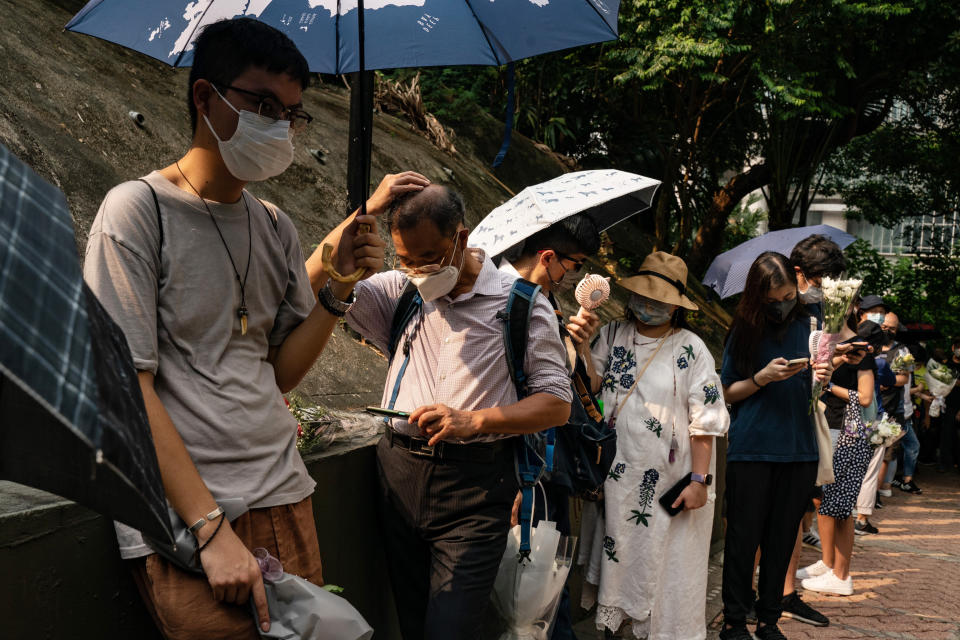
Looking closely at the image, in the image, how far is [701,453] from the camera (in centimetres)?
436

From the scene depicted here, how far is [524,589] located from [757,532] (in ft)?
7.41

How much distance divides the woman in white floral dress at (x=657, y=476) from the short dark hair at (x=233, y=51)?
260 cm

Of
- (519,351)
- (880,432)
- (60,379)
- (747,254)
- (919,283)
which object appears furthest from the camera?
(919,283)

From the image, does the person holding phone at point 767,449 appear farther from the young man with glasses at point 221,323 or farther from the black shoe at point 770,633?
the young man with glasses at point 221,323

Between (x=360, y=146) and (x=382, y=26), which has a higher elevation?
(x=382, y=26)

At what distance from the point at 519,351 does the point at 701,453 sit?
6.00 feet

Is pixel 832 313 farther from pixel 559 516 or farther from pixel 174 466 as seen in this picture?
pixel 174 466

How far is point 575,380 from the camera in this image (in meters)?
3.89

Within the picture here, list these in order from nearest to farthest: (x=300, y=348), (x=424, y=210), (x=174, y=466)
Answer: (x=174, y=466) → (x=300, y=348) → (x=424, y=210)

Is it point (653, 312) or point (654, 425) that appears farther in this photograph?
point (653, 312)

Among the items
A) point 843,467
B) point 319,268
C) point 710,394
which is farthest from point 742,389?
point 319,268

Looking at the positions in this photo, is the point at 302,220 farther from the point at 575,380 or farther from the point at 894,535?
the point at 894,535

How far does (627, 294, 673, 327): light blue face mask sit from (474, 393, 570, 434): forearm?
163cm

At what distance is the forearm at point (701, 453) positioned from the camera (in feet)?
14.2
